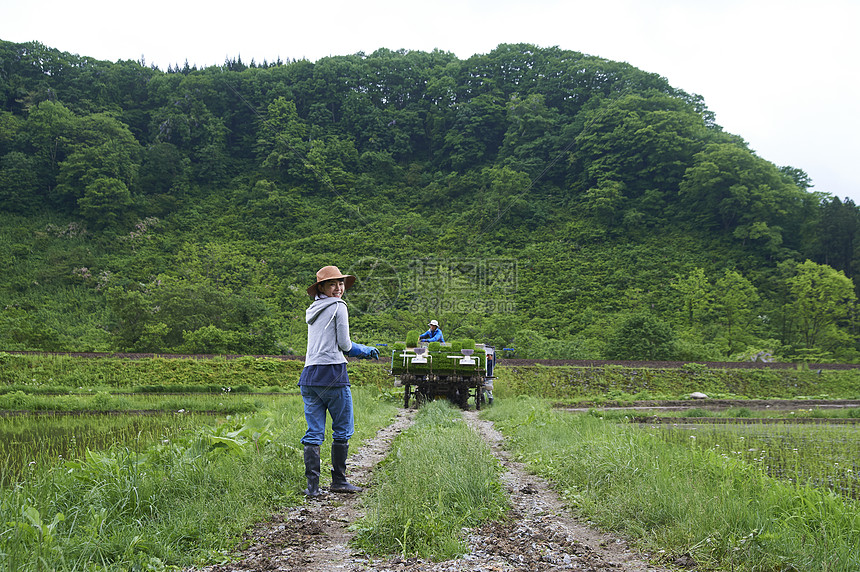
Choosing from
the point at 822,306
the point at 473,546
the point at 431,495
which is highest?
the point at 822,306

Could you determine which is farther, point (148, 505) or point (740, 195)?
point (740, 195)

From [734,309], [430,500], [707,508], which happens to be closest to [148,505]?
[430,500]

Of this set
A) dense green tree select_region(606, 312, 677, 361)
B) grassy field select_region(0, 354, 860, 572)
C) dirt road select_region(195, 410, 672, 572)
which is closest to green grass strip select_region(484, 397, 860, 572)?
grassy field select_region(0, 354, 860, 572)

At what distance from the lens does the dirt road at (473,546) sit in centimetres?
360

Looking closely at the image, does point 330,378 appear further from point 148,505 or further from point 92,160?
point 92,160

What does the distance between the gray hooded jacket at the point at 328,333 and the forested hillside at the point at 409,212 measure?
2467 cm

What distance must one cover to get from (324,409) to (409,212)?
5469cm

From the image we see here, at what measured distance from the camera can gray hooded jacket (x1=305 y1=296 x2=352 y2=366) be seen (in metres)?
5.77

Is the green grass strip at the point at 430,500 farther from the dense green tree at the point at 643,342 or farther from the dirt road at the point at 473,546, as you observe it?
the dense green tree at the point at 643,342

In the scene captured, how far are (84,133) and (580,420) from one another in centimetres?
6304

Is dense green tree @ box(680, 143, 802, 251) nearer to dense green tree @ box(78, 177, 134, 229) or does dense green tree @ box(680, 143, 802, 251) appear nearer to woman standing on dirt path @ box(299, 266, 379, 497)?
woman standing on dirt path @ box(299, 266, 379, 497)

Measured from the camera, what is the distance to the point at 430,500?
15.4 feet

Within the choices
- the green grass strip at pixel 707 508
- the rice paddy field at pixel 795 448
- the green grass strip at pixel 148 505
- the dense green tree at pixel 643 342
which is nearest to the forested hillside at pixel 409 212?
the dense green tree at pixel 643 342

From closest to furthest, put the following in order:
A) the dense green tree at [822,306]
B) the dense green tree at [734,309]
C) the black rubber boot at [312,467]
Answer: the black rubber boot at [312,467], the dense green tree at [734,309], the dense green tree at [822,306]
